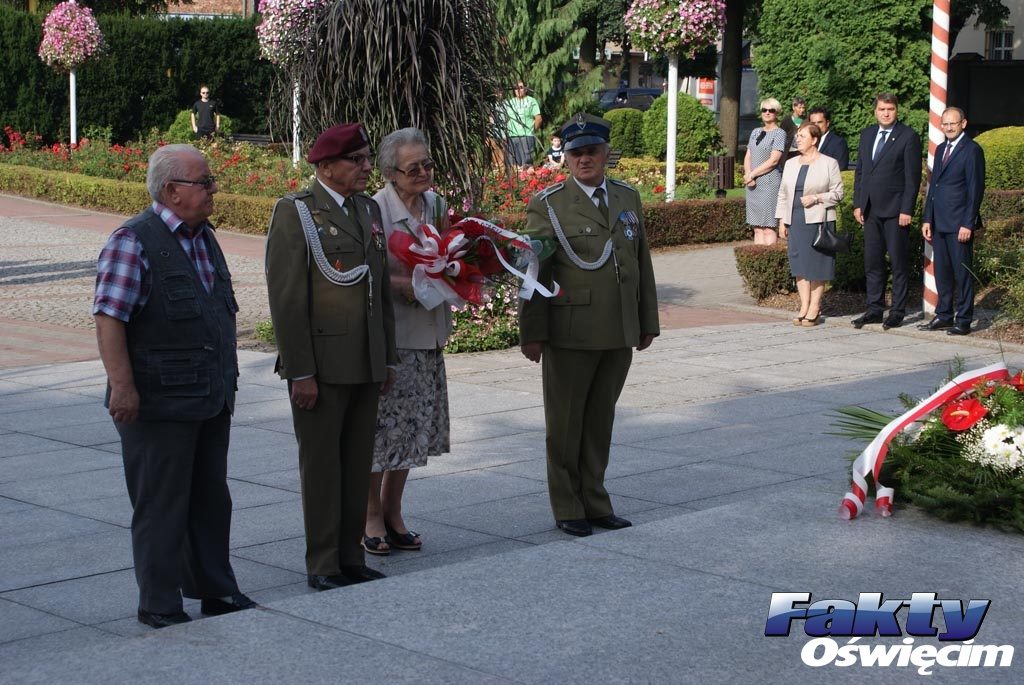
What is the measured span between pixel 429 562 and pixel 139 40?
31.0 meters

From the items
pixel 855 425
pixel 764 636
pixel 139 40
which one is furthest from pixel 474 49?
pixel 139 40

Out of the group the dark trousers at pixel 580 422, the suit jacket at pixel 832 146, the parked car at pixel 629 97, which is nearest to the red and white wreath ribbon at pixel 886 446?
the dark trousers at pixel 580 422

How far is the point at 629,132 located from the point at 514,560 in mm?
31725

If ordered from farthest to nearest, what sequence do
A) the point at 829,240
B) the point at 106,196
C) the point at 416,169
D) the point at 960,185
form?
the point at 106,196 < the point at 829,240 < the point at 960,185 < the point at 416,169

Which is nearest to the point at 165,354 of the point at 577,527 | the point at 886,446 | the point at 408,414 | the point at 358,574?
the point at 358,574

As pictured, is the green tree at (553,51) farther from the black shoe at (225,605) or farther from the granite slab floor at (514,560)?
the black shoe at (225,605)

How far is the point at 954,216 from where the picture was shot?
11742 mm

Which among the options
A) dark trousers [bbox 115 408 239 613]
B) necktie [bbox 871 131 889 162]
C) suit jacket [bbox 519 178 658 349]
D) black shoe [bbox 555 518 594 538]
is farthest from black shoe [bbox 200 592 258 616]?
necktie [bbox 871 131 889 162]

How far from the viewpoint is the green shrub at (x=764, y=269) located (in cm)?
1357

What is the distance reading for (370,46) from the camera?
9859mm

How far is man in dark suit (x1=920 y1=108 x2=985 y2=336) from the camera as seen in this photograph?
11672mm

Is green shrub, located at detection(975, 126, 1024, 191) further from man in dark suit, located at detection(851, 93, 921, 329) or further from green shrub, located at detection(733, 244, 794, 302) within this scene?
man in dark suit, located at detection(851, 93, 921, 329)

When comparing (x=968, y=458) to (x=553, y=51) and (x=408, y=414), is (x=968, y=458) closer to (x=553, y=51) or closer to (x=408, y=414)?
Result: (x=408, y=414)

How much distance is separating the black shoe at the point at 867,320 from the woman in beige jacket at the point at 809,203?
455 millimetres
